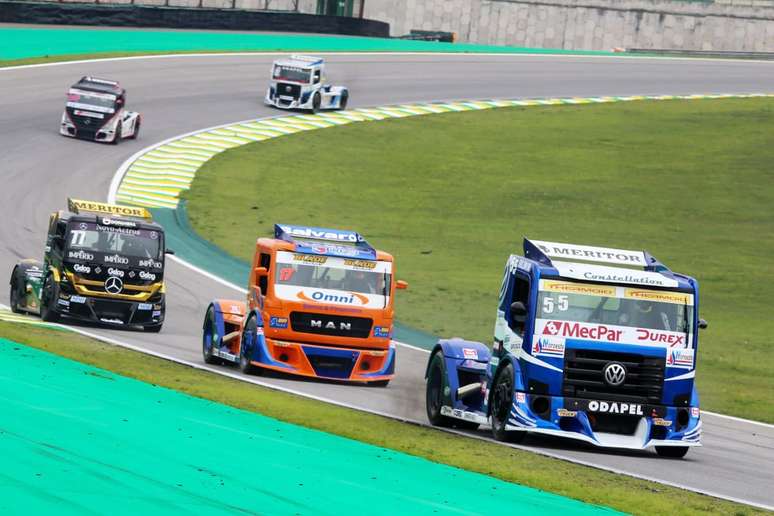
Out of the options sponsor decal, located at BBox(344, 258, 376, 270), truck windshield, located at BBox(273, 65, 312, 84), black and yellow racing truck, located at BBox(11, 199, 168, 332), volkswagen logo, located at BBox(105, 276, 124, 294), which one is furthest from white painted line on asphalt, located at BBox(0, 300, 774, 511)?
truck windshield, located at BBox(273, 65, 312, 84)

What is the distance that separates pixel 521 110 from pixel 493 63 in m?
12.0

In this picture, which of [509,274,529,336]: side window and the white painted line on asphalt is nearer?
the white painted line on asphalt

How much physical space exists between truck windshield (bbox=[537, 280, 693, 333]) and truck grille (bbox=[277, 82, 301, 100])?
4062 cm

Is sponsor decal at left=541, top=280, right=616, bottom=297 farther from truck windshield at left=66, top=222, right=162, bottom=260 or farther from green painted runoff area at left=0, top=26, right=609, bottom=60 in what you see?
green painted runoff area at left=0, top=26, right=609, bottom=60

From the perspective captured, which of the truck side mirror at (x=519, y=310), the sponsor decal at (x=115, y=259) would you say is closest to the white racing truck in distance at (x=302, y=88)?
the sponsor decal at (x=115, y=259)

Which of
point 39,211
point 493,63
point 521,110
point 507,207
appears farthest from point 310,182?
point 493,63

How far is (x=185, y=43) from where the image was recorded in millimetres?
66750

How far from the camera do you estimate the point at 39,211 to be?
3744cm

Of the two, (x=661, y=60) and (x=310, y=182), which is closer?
(x=310, y=182)

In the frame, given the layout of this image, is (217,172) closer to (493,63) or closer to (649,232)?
(649,232)

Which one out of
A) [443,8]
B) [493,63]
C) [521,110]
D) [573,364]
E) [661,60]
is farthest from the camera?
[443,8]

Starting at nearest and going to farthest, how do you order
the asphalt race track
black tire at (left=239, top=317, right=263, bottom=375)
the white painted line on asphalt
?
the white painted line on asphalt < the asphalt race track < black tire at (left=239, top=317, right=263, bottom=375)

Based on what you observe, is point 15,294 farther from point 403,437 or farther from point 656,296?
point 656,296

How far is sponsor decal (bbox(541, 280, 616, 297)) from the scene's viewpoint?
17.1m
